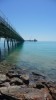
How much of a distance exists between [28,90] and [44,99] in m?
1.16

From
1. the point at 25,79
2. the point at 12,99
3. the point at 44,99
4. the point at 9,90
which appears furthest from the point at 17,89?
the point at 25,79

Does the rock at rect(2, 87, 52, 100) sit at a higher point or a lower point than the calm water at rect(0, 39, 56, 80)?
higher

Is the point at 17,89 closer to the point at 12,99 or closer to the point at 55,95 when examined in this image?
the point at 12,99

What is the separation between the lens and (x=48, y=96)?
7.52m

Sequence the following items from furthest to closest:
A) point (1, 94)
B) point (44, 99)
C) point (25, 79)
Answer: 1. point (25, 79)
2. point (1, 94)
3. point (44, 99)

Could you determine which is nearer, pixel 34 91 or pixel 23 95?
pixel 23 95

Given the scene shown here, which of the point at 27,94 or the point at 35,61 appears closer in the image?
the point at 27,94

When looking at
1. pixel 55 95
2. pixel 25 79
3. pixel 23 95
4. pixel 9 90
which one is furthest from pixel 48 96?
pixel 25 79

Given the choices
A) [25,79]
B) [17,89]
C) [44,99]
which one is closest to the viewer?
[44,99]

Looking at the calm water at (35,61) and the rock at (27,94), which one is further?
the calm water at (35,61)

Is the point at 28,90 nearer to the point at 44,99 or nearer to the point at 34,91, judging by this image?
the point at 34,91

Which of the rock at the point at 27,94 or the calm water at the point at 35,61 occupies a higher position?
the rock at the point at 27,94

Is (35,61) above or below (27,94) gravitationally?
below

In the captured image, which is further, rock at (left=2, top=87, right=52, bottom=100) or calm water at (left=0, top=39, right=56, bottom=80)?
calm water at (left=0, top=39, right=56, bottom=80)
